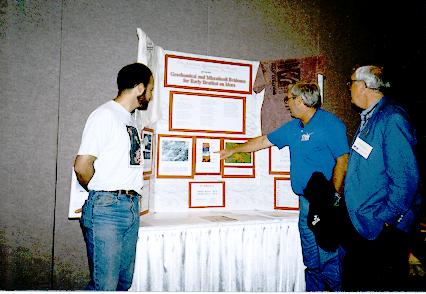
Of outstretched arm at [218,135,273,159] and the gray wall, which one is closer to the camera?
the gray wall

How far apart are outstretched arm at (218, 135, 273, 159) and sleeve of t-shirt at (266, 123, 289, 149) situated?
59 millimetres

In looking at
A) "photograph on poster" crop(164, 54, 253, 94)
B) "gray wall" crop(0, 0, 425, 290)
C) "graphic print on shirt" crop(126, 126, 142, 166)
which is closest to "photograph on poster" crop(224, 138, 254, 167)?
"photograph on poster" crop(164, 54, 253, 94)

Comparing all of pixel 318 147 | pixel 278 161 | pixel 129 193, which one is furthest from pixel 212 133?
pixel 129 193

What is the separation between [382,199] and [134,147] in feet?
4.52

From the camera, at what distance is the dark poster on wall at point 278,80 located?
2701 mm

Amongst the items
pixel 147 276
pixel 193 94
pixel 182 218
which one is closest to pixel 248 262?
pixel 182 218

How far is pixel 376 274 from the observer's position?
63.1 inches

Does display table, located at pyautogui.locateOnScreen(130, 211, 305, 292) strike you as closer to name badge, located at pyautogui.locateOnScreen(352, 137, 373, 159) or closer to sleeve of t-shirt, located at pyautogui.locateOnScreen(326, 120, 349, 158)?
sleeve of t-shirt, located at pyautogui.locateOnScreen(326, 120, 349, 158)

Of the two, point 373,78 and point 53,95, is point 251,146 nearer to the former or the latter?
point 373,78

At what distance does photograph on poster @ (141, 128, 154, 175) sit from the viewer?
221 cm

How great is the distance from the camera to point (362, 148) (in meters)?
1.68

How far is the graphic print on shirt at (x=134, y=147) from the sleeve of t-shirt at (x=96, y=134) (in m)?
0.15

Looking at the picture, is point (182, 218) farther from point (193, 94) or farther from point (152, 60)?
point (152, 60)

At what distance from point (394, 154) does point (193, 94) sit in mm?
1564
